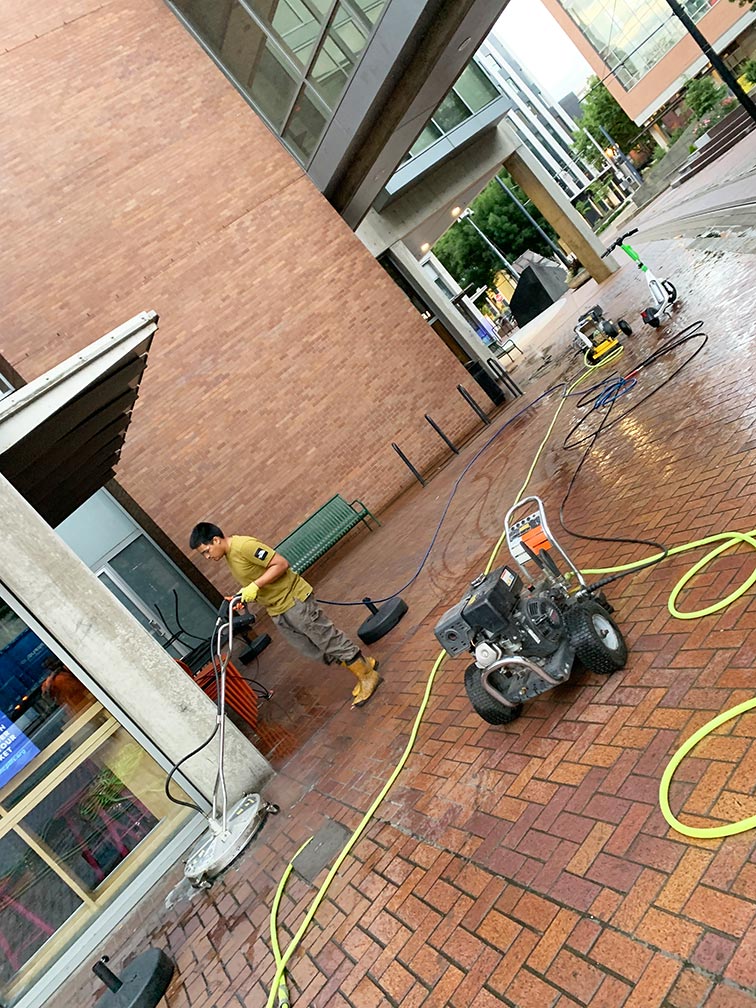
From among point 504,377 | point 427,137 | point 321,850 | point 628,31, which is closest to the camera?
point 321,850

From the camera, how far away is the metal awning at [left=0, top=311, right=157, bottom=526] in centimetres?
Result: 527

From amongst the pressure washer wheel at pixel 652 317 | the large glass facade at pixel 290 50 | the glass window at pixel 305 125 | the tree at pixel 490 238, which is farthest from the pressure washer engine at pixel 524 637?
the tree at pixel 490 238

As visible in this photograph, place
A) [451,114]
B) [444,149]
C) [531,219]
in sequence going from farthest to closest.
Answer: [531,219] → [451,114] → [444,149]

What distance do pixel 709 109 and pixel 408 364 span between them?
35.8 m

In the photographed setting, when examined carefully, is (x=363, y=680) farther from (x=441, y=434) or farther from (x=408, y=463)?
(x=441, y=434)

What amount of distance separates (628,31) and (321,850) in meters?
65.4

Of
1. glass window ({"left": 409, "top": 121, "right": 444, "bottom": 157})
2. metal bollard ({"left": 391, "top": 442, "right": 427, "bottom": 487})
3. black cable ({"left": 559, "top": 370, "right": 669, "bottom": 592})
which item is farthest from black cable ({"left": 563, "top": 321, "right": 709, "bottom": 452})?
glass window ({"left": 409, "top": 121, "right": 444, "bottom": 157})

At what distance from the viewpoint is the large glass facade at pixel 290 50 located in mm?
10609

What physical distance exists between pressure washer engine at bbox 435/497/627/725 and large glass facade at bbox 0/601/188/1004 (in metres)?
2.87

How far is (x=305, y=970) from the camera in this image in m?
→ 3.38

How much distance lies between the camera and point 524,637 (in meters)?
3.52

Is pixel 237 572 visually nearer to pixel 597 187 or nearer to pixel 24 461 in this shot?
pixel 24 461

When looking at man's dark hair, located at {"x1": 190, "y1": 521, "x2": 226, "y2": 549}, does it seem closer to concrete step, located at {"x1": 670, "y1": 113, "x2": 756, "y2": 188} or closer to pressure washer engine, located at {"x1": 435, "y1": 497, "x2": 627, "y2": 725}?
pressure washer engine, located at {"x1": 435, "y1": 497, "x2": 627, "y2": 725}

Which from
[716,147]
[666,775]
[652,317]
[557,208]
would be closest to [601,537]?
[666,775]
